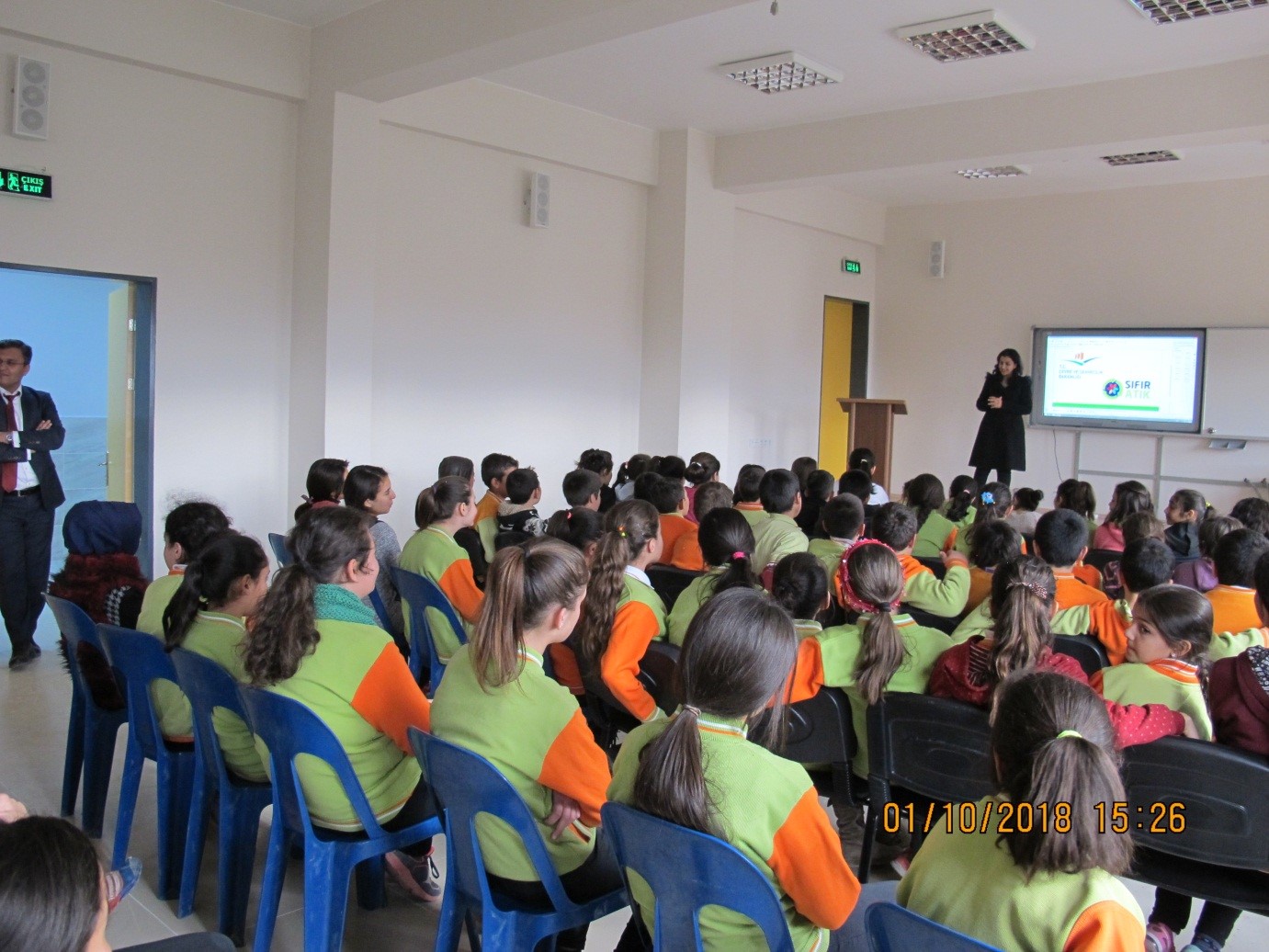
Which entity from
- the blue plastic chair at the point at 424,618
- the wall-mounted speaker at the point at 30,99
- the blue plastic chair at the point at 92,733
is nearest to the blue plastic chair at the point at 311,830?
the blue plastic chair at the point at 92,733

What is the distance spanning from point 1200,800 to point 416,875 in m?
1.80

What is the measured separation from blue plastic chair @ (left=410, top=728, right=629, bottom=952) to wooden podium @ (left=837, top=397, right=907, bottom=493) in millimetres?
7108

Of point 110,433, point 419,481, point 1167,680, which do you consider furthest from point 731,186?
point 1167,680

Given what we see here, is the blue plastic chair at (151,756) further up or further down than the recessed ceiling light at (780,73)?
further down

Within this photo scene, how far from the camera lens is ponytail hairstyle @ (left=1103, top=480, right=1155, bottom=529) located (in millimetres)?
4449

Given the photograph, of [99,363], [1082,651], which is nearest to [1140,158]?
[1082,651]

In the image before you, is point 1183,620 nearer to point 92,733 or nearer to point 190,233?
point 92,733

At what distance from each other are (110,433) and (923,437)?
24.9ft

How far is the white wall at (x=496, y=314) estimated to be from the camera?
6641mm

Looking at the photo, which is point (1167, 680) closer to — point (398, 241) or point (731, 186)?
point (398, 241)

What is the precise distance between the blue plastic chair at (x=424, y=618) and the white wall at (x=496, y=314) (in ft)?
9.57

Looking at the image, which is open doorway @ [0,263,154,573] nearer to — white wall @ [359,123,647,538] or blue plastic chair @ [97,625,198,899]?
white wall @ [359,123,647,538]

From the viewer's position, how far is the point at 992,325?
10.0 metres

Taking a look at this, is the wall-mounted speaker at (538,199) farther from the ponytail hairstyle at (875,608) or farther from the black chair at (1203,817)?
the black chair at (1203,817)
